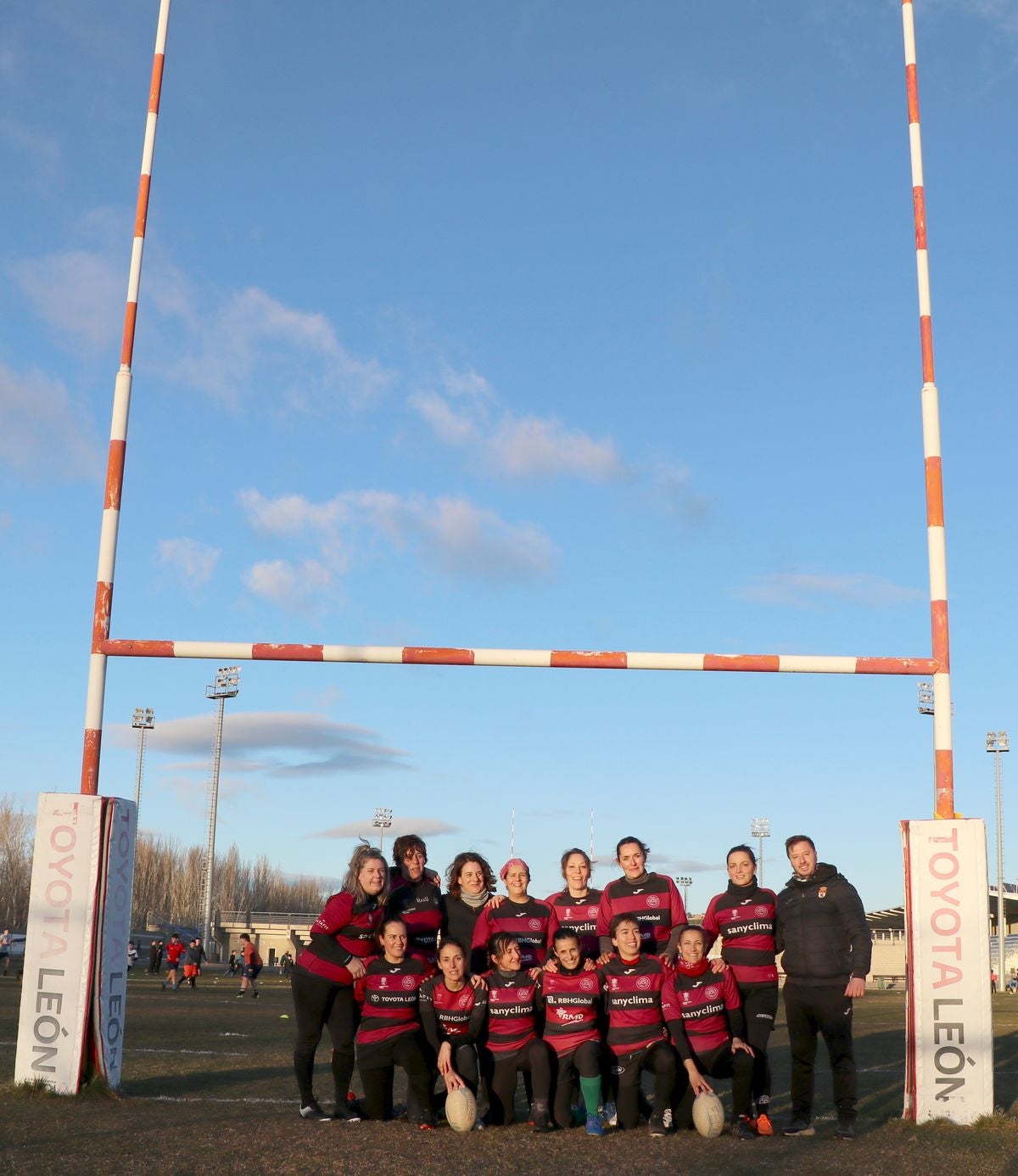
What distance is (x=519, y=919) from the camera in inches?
277

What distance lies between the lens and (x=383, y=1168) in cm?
525

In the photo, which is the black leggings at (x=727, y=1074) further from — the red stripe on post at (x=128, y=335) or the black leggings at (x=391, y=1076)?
the red stripe on post at (x=128, y=335)

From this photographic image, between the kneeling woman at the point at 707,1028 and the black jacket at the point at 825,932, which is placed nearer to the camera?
the kneeling woman at the point at 707,1028

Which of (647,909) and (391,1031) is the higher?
(647,909)

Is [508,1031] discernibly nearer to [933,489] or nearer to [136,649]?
[136,649]

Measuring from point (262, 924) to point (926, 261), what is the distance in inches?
2618

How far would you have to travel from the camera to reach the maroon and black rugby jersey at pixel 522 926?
702 centimetres

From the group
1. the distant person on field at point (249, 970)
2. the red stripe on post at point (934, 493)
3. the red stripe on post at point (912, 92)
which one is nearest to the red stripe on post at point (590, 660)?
the red stripe on post at point (934, 493)

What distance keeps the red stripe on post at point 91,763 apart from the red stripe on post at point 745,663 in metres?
3.76

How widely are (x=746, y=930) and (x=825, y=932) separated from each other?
0.45 m

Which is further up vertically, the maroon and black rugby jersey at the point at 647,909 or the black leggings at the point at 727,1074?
the maroon and black rugby jersey at the point at 647,909

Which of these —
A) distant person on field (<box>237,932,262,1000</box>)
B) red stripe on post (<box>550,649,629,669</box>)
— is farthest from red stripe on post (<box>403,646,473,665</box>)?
distant person on field (<box>237,932,262,1000</box>)

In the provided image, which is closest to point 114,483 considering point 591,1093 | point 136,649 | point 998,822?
point 136,649

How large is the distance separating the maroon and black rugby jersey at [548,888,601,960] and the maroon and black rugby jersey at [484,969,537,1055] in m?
0.37
